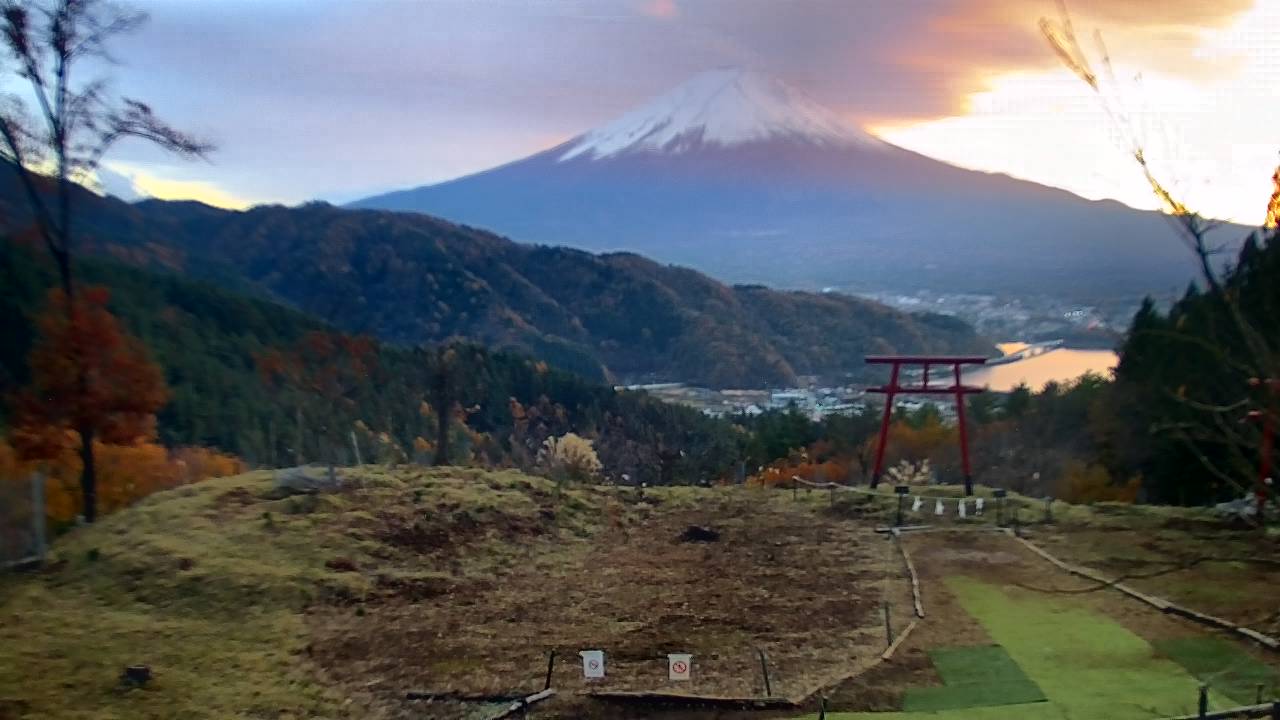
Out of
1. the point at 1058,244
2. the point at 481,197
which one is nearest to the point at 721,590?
the point at 1058,244

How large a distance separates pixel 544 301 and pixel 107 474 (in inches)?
1943

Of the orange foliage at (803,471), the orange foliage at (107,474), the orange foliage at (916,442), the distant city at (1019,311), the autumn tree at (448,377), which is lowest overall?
the orange foliage at (803,471)

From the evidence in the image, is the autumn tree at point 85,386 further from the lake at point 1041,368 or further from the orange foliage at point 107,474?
the lake at point 1041,368

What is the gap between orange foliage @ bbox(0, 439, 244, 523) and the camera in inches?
429

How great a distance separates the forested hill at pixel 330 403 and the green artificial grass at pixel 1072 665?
468 inches

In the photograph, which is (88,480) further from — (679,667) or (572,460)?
(572,460)

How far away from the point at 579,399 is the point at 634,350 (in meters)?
22.9

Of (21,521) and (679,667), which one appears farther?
(21,521)

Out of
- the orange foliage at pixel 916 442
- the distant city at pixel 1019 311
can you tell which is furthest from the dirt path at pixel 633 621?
the distant city at pixel 1019 311

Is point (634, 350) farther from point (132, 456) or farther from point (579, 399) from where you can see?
point (132, 456)

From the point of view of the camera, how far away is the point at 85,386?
9.59 meters

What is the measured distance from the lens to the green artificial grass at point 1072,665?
575 centimetres

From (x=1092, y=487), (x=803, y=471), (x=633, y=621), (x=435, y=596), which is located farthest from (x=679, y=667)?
(x=803, y=471)

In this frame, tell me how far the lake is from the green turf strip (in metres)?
29.2
